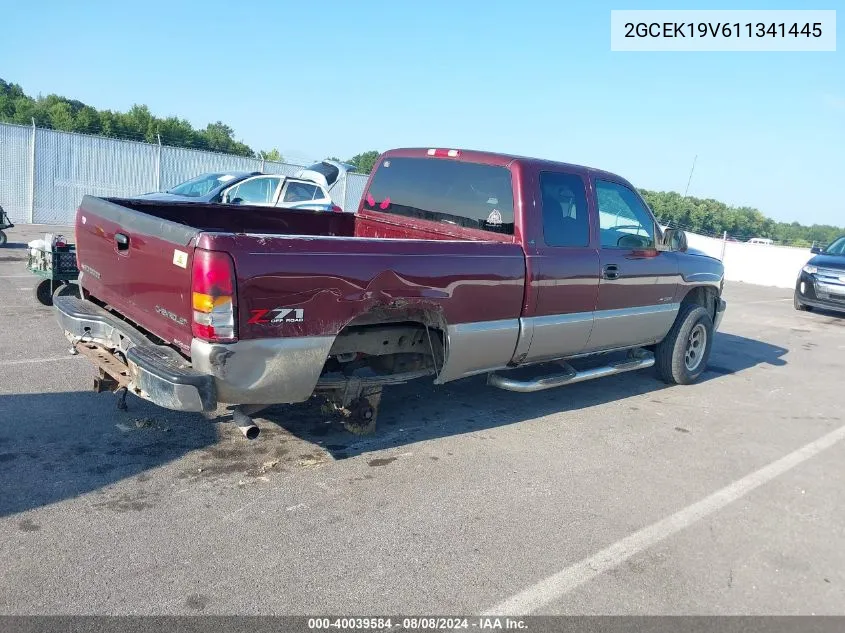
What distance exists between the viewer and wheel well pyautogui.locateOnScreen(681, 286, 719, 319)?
7.12 m

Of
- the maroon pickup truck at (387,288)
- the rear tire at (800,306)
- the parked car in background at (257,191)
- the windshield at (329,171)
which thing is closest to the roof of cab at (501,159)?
the maroon pickup truck at (387,288)

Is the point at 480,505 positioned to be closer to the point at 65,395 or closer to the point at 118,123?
the point at 65,395

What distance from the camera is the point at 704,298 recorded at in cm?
734

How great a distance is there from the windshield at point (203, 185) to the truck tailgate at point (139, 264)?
846 cm

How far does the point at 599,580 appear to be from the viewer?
327 centimetres

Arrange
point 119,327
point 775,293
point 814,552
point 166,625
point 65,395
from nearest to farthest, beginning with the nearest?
point 166,625 → point 814,552 → point 119,327 → point 65,395 → point 775,293

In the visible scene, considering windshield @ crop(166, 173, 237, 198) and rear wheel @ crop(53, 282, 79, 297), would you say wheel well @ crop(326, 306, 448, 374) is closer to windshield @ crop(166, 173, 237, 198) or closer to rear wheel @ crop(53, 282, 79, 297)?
rear wheel @ crop(53, 282, 79, 297)

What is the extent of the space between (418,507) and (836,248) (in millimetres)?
14019

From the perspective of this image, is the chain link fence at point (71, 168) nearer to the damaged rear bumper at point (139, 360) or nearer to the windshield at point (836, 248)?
the damaged rear bumper at point (139, 360)

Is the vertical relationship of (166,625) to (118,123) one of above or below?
below

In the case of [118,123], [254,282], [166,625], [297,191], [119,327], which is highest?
[118,123]

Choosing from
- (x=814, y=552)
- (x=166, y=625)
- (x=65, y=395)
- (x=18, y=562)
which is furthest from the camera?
(x=65, y=395)

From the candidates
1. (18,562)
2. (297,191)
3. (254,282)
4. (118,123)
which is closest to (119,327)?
(254,282)

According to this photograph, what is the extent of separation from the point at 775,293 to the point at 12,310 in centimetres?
1860
